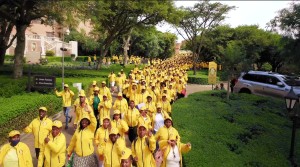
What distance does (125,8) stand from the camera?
29547 millimetres

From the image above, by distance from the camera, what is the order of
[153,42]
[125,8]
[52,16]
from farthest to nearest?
[153,42] → [125,8] → [52,16]

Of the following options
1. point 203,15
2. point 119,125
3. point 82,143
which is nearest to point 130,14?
point 203,15

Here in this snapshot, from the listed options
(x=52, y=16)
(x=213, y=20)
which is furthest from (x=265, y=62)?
(x=52, y=16)

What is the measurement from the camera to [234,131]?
11898 mm

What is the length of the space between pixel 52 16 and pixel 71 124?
7.76m

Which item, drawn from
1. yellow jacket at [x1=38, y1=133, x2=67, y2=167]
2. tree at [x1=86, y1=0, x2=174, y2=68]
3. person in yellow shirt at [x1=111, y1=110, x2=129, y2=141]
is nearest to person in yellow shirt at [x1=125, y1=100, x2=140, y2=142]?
person in yellow shirt at [x1=111, y1=110, x2=129, y2=141]

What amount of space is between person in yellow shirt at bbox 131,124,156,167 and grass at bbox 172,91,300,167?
167 cm

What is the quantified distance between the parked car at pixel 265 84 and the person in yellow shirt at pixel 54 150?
1448 centimetres

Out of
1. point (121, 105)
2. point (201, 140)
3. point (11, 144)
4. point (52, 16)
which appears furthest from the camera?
point (52, 16)

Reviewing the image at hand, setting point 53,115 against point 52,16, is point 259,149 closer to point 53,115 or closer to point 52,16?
point 53,115

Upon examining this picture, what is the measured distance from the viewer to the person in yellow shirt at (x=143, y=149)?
269 inches

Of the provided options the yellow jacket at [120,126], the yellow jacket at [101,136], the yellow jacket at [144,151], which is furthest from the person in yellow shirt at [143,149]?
the yellow jacket at [120,126]

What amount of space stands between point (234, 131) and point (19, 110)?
721 centimetres

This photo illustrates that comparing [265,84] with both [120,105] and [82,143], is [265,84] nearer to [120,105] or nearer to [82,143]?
[120,105]
